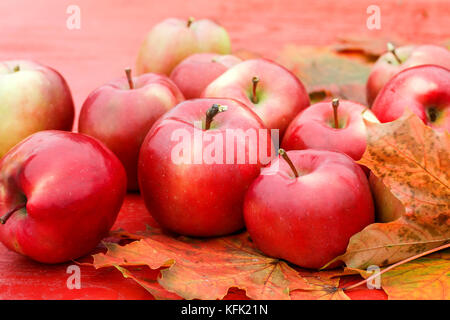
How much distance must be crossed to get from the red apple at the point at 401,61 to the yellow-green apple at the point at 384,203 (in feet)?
1.44

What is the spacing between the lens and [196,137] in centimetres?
72

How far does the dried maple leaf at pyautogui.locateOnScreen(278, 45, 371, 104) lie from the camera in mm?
1321

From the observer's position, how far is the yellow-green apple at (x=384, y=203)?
0.66 metres

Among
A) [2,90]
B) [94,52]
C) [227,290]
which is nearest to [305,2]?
[94,52]

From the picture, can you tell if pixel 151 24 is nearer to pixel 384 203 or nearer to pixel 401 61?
pixel 401 61

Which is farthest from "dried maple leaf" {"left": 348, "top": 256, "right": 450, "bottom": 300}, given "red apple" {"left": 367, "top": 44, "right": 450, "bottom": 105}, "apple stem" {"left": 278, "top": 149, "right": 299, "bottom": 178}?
"red apple" {"left": 367, "top": 44, "right": 450, "bottom": 105}

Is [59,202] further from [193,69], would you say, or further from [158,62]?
[158,62]

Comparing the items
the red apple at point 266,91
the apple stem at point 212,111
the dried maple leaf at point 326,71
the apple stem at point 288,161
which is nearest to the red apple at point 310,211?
the apple stem at point 288,161

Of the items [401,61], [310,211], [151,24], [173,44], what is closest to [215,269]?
[310,211]

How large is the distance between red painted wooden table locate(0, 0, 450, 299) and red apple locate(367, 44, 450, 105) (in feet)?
1.32

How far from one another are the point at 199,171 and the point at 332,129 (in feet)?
0.64

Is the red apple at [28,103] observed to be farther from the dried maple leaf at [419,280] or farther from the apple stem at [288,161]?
the dried maple leaf at [419,280]

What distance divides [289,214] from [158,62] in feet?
2.53

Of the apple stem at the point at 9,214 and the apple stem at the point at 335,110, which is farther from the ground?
the apple stem at the point at 335,110
